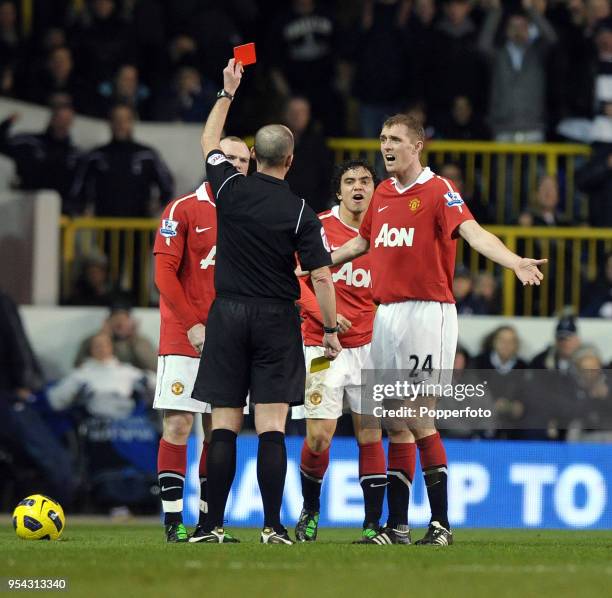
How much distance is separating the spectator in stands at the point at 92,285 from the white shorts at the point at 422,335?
754cm

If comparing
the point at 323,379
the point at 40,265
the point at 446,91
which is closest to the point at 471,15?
the point at 446,91

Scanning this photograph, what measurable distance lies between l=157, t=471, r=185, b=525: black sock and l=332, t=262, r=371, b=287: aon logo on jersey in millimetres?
1773

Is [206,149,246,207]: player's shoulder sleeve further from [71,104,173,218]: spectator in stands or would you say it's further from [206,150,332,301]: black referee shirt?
[71,104,173,218]: spectator in stands

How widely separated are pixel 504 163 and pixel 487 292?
1827 millimetres

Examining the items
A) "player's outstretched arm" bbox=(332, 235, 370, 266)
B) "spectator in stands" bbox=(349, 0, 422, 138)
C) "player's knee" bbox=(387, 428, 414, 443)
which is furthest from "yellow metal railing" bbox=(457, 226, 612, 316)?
"player's knee" bbox=(387, 428, 414, 443)

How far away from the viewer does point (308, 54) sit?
18.9 m

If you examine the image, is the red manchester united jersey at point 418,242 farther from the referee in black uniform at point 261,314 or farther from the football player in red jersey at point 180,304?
the football player in red jersey at point 180,304

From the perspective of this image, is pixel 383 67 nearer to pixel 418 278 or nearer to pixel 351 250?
pixel 351 250

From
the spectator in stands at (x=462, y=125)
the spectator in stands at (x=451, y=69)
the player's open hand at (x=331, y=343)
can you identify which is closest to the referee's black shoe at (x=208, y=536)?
the player's open hand at (x=331, y=343)

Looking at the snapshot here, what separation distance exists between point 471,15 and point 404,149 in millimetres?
9915

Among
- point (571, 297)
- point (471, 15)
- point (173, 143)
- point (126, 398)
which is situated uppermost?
point (471, 15)

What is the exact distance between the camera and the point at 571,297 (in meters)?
17.3

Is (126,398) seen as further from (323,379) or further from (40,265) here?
(323,379)

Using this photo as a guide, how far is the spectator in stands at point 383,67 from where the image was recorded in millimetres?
18266
